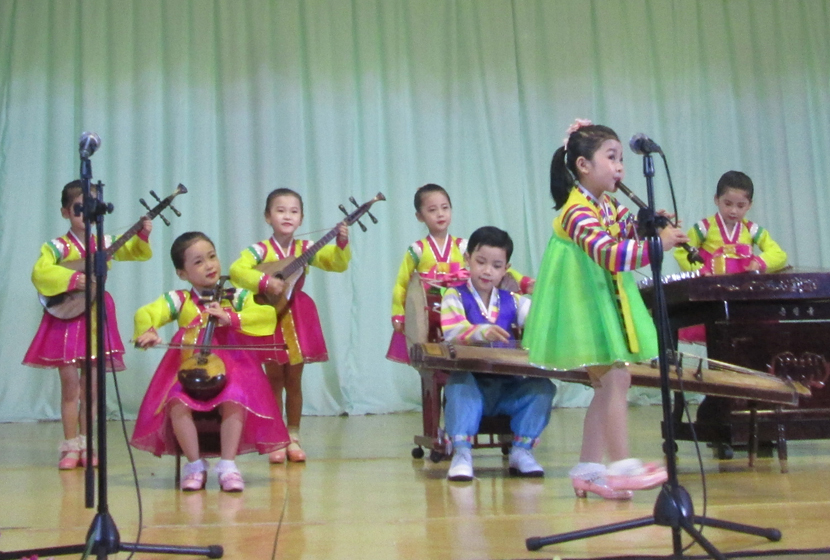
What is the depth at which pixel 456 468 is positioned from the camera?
3.15m

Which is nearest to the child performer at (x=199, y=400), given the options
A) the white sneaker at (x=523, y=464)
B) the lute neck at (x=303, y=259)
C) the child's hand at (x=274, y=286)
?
the child's hand at (x=274, y=286)

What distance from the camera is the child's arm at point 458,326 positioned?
3252mm

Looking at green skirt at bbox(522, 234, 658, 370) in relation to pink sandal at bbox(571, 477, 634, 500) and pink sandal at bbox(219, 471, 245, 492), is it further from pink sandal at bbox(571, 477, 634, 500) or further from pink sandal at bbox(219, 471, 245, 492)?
pink sandal at bbox(219, 471, 245, 492)

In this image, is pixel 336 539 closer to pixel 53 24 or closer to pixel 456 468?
pixel 456 468

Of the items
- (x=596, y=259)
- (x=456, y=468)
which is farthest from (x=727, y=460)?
(x=596, y=259)

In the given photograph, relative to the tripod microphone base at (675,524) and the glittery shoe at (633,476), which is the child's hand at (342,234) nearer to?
the glittery shoe at (633,476)

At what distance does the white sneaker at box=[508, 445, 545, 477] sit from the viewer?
323 centimetres

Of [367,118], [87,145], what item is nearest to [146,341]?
[87,145]

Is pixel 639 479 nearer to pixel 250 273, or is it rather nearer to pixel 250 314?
pixel 250 314

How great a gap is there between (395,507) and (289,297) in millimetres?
1662

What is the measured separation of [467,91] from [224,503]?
424 cm

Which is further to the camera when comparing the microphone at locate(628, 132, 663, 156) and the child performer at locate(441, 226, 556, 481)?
the child performer at locate(441, 226, 556, 481)

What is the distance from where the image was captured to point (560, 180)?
284cm


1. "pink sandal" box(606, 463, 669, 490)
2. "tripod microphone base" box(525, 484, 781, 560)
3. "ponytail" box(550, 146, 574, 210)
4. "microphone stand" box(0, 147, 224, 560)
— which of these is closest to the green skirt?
"ponytail" box(550, 146, 574, 210)
